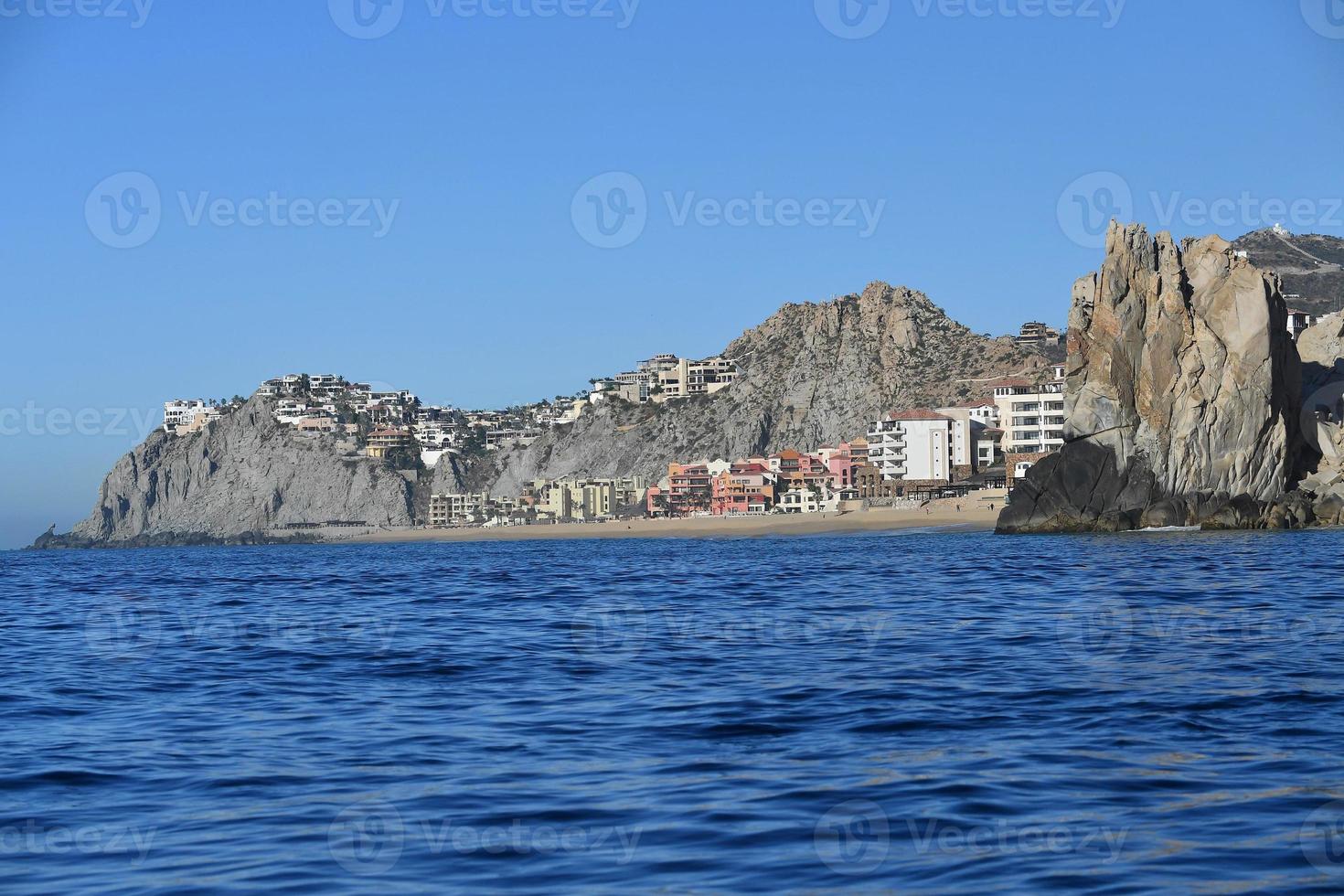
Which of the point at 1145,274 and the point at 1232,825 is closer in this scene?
the point at 1232,825

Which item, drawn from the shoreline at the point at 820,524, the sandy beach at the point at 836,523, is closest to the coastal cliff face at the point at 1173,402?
the shoreline at the point at 820,524

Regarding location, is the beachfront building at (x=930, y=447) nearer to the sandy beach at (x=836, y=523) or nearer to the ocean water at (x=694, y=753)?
the sandy beach at (x=836, y=523)

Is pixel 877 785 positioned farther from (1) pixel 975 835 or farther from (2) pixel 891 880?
(2) pixel 891 880

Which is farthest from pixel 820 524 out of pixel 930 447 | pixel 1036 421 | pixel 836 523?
pixel 1036 421

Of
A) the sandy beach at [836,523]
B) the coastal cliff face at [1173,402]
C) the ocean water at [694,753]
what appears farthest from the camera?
the sandy beach at [836,523]

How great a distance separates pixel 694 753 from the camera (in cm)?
1691

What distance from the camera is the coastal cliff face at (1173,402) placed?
117m

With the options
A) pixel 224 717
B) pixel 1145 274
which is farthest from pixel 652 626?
pixel 1145 274

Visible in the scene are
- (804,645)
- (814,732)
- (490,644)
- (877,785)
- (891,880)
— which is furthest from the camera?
(490,644)

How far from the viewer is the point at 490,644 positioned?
30.9 meters

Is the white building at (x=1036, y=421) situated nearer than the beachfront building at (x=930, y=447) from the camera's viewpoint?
Yes

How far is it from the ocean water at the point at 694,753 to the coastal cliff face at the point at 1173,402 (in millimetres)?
83806

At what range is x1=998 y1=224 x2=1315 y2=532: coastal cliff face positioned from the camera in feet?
383

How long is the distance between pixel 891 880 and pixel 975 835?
152 cm
